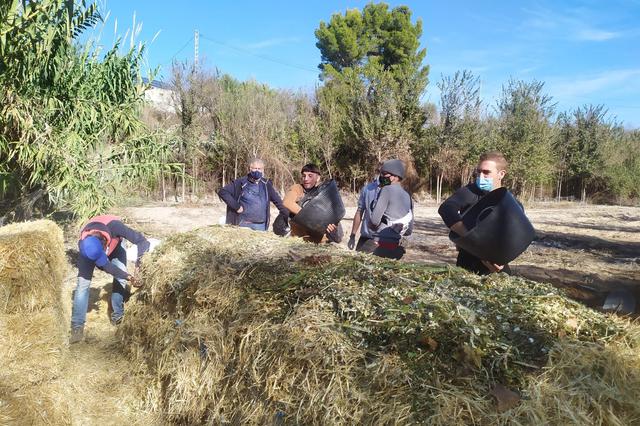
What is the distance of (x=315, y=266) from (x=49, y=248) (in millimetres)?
2970

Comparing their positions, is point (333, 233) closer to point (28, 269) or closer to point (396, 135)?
point (28, 269)

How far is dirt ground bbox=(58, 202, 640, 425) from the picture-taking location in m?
3.49

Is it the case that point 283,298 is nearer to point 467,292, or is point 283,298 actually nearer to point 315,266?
point 315,266

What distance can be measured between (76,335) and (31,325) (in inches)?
36.2

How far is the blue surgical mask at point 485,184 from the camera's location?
11.4 feet

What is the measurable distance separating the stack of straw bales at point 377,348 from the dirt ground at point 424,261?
43 cm

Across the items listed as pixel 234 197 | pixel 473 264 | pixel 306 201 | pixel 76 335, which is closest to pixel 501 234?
pixel 473 264

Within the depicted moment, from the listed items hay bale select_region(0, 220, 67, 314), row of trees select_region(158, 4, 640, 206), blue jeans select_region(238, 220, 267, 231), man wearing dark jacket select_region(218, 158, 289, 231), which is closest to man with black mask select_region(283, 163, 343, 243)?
man wearing dark jacket select_region(218, 158, 289, 231)

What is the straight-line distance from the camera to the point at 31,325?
3859 millimetres

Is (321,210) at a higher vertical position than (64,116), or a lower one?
lower

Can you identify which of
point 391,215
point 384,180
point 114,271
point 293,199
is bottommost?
point 114,271

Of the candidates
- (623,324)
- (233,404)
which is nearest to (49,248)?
(233,404)

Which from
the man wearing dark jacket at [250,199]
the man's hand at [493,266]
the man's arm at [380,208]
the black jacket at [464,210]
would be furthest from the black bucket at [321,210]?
the man's hand at [493,266]

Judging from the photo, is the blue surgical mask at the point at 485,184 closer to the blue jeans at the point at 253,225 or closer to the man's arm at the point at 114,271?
the blue jeans at the point at 253,225
